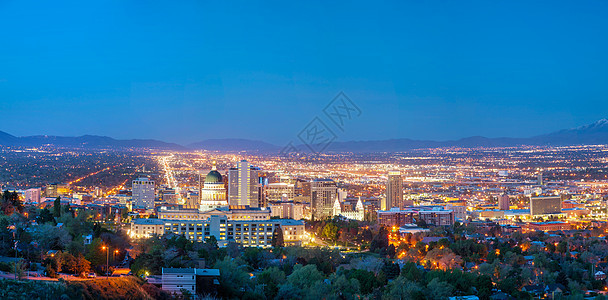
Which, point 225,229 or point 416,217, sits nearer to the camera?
point 225,229

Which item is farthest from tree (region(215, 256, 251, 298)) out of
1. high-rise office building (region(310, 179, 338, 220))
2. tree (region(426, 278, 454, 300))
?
high-rise office building (region(310, 179, 338, 220))

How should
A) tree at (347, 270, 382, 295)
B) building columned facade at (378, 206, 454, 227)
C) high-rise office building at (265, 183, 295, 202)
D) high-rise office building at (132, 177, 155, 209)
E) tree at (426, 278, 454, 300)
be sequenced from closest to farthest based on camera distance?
tree at (426, 278, 454, 300)
tree at (347, 270, 382, 295)
building columned facade at (378, 206, 454, 227)
high-rise office building at (132, 177, 155, 209)
high-rise office building at (265, 183, 295, 202)

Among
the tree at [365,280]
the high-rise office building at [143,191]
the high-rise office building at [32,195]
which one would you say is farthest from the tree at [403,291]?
the high-rise office building at [143,191]

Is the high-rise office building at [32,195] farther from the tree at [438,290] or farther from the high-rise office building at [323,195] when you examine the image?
the tree at [438,290]

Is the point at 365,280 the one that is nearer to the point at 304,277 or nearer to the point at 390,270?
the point at 304,277

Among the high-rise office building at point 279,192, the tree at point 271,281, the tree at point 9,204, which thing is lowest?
the tree at point 271,281

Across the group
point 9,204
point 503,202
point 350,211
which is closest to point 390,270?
point 9,204

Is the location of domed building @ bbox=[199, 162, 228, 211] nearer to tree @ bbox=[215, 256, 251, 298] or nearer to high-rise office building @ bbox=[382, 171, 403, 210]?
high-rise office building @ bbox=[382, 171, 403, 210]

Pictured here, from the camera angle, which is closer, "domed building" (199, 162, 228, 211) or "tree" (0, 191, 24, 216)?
"tree" (0, 191, 24, 216)

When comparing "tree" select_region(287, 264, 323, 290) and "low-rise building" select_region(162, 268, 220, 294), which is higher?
"low-rise building" select_region(162, 268, 220, 294)

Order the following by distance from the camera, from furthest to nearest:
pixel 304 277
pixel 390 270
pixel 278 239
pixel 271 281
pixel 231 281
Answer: pixel 278 239 → pixel 390 270 → pixel 304 277 → pixel 271 281 → pixel 231 281
